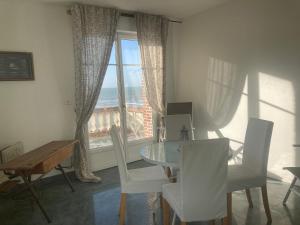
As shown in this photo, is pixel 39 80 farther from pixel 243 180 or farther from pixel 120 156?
pixel 243 180

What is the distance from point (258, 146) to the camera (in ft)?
8.11

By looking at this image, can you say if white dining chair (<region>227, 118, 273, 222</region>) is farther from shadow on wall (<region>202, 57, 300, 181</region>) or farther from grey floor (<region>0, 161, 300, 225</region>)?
shadow on wall (<region>202, 57, 300, 181</region>)

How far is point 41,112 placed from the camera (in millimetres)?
3551

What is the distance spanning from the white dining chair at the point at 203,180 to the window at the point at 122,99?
2489mm

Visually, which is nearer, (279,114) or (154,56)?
(279,114)

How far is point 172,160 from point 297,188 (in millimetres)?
1926

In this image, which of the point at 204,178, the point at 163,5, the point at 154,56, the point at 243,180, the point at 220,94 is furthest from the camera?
the point at 154,56

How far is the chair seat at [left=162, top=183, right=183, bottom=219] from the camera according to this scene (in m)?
1.90

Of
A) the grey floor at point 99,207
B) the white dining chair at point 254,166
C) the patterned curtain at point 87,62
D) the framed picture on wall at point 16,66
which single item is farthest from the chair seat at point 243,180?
the framed picture on wall at point 16,66

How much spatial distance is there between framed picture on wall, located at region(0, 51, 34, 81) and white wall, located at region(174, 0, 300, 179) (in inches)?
108

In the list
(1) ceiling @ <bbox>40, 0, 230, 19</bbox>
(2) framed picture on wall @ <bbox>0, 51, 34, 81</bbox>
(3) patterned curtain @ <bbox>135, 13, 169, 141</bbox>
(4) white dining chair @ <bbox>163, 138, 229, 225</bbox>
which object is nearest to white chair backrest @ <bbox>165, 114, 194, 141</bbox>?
(3) patterned curtain @ <bbox>135, 13, 169, 141</bbox>

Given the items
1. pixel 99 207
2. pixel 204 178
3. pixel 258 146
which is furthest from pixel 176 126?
pixel 204 178

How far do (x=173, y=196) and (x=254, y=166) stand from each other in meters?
1.00

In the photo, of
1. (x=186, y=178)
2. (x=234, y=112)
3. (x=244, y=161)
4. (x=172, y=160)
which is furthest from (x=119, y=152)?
(x=234, y=112)
